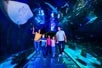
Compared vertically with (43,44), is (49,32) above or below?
above

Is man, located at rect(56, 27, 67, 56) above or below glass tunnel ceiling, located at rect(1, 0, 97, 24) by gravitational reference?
below

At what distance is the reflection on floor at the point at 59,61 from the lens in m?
3.65

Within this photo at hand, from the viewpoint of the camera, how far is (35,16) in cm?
368

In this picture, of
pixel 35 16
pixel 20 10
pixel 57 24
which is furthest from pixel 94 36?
pixel 20 10

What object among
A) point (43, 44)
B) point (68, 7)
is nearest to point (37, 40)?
point (43, 44)

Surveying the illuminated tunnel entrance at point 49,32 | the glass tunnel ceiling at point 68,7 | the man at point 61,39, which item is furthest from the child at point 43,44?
the glass tunnel ceiling at point 68,7

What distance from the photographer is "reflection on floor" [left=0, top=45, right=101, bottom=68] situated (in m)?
3.65

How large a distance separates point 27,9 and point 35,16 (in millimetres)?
147

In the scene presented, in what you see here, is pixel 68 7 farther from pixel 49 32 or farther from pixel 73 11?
pixel 49 32

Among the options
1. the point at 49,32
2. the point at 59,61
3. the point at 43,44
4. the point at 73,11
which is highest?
the point at 73,11

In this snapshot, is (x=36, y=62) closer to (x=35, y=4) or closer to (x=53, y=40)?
(x=53, y=40)

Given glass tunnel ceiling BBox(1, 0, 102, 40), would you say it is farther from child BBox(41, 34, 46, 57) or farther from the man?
child BBox(41, 34, 46, 57)

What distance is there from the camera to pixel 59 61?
3.65 m

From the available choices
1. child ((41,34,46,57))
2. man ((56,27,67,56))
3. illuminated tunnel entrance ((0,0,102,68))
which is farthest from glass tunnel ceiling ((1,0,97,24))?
child ((41,34,46,57))
